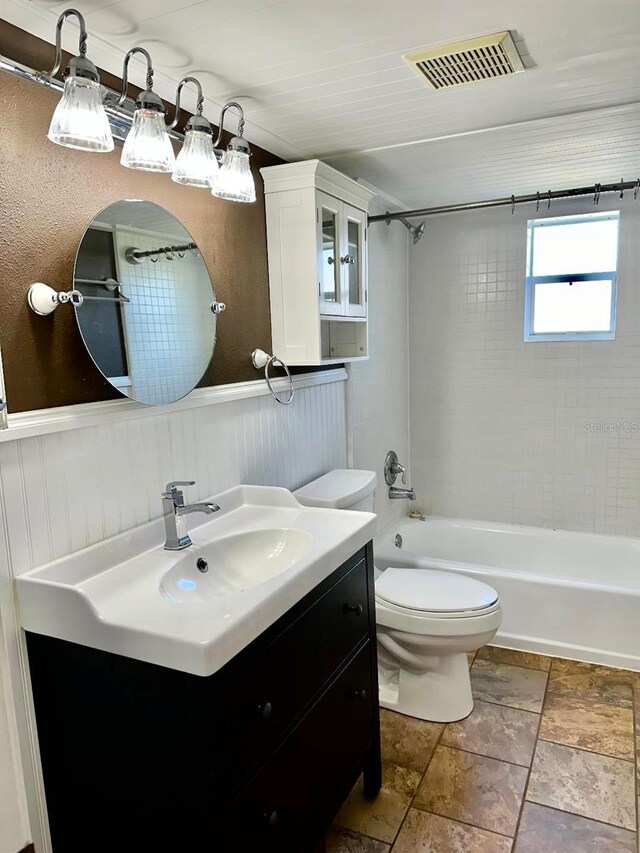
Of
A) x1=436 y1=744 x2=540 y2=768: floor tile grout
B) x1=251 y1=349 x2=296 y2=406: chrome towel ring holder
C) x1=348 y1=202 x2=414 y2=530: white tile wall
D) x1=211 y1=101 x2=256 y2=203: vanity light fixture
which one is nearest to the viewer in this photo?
x1=211 y1=101 x2=256 y2=203: vanity light fixture

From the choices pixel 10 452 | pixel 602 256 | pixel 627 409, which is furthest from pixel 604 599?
pixel 10 452

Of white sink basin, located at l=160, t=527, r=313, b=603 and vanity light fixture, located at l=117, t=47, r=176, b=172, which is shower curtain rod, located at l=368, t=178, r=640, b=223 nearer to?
vanity light fixture, located at l=117, t=47, r=176, b=172

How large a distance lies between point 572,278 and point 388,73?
2.05 metres

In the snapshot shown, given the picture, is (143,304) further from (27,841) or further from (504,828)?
(504,828)

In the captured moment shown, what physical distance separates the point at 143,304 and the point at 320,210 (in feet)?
2.76

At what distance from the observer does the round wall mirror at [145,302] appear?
1.45 meters

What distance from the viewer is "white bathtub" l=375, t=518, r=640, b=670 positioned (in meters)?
2.56

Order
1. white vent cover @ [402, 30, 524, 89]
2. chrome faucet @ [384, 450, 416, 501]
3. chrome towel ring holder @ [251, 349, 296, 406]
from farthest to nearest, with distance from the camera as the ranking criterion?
chrome faucet @ [384, 450, 416, 501]
chrome towel ring holder @ [251, 349, 296, 406]
white vent cover @ [402, 30, 524, 89]

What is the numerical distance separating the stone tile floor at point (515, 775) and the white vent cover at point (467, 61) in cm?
215

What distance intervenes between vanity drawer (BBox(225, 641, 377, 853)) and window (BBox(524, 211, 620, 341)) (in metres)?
2.26

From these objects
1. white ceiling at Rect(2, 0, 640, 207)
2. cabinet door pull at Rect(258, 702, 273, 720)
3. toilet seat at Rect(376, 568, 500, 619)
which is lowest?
toilet seat at Rect(376, 568, 500, 619)

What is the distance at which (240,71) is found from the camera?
1541 mm

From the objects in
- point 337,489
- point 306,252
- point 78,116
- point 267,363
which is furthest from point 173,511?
point 306,252

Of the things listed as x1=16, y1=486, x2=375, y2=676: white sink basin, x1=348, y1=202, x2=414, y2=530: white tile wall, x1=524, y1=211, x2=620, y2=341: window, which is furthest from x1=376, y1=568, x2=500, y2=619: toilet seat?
x1=524, y1=211, x2=620, y2=341: window
